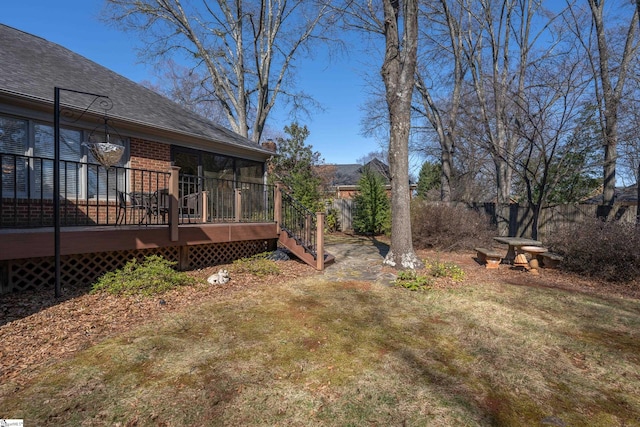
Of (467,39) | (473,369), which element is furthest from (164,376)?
(467,39)

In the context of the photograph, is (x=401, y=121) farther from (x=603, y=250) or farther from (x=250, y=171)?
(x=250, y=171)

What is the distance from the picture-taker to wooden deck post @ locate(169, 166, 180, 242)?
594cm

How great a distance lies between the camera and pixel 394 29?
796cm

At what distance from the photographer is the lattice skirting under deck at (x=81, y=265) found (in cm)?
494

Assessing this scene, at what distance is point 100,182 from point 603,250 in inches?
418

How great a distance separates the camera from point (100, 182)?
286 inches

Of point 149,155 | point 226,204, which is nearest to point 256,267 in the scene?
point 226,204

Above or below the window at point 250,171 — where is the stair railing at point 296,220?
below

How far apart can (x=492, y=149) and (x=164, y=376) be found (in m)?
12.2

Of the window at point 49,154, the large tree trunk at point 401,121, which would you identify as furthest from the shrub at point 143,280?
the large tree trunk at point 401,121

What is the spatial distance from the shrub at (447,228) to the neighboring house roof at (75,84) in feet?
18.7

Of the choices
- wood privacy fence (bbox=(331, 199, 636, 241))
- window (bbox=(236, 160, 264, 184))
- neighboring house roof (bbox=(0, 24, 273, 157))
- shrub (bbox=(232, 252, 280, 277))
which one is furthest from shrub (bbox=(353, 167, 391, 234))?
shrub (bbox=(232, 252, 280, 277))

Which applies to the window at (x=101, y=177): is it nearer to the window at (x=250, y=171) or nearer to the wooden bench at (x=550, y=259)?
the window at (x=250, y=171)

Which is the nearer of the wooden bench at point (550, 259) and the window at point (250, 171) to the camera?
the wooden bench at point (550, 259)
